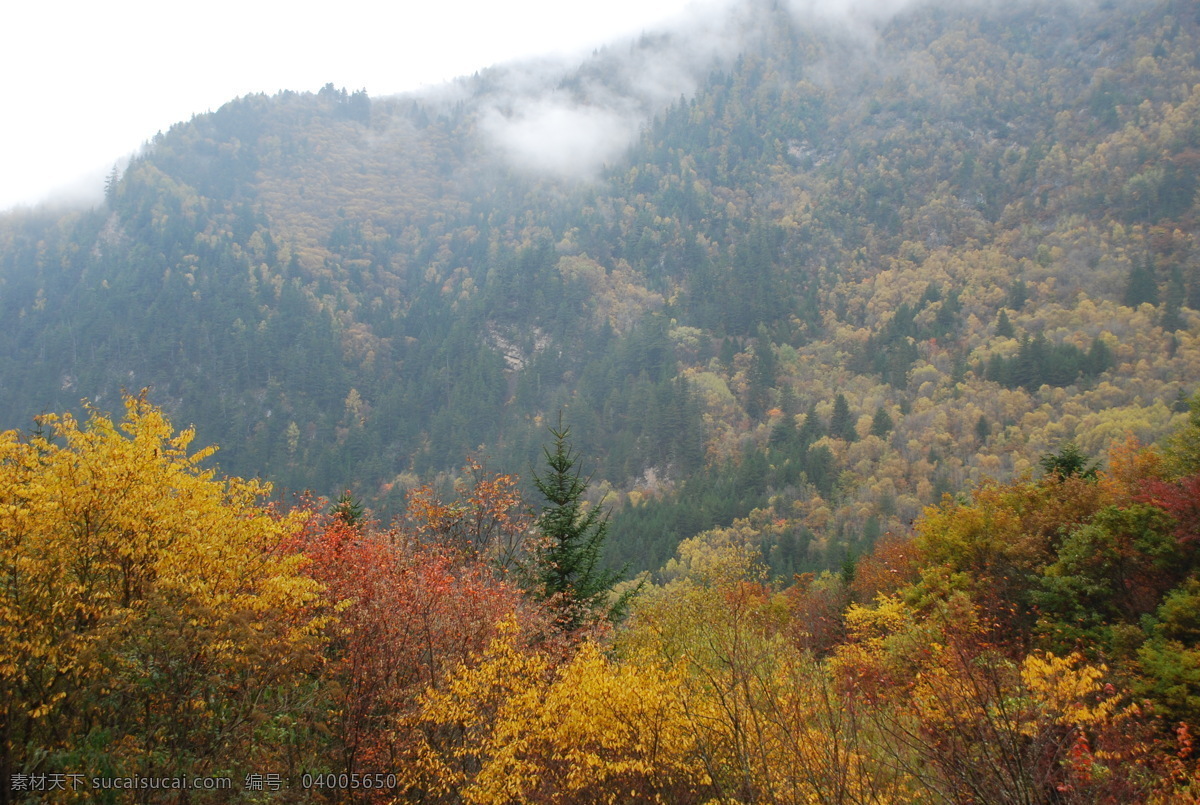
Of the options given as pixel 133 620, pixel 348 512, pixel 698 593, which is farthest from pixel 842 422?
pixel 133 620

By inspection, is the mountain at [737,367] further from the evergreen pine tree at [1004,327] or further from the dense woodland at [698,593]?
the dense woodland at [698,593]

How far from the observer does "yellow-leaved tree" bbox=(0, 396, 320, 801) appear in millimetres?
Result: 12391

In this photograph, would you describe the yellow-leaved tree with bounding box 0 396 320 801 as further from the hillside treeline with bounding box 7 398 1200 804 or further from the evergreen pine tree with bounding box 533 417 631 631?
the evergreen pine tree with bounding box 533 417 631 631

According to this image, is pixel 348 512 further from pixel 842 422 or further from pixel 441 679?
pixel 842 422

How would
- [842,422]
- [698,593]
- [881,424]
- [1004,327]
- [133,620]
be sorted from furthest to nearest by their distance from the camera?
[1004,327] → [842,422] → [881,424] → [698,593] → [133,620]

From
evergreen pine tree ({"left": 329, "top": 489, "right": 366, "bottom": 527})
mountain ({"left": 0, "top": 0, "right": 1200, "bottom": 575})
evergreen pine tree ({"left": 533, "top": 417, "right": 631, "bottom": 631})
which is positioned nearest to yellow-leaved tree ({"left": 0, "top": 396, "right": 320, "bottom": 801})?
evergreen pine tree ({"left": 533, "top": 417, "right": 631, "bottom": 631})

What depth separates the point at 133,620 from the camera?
1279 centimetres

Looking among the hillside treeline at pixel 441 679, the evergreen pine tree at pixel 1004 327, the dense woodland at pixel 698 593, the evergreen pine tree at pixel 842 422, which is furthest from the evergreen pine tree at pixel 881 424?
the hillside treeline at pixel 441 679

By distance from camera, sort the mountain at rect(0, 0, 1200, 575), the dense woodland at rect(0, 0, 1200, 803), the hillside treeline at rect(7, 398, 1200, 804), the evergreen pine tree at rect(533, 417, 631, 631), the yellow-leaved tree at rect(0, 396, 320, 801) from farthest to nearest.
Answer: the mountain at rect(0, 0, 1200, 575)
the evergreen pine tree at rect(533, 417, 631, 631)
the dense woodland at rect(0, 0, 1200, 803)
the yellow-leaved tree at rect(0, 396, 320, 801)
the hillside treeline at rect(7, 398, 1200, 804)

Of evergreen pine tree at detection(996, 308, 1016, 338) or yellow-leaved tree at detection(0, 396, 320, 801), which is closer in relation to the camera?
yellow-leaved tree at detection(0, 396, 320, 801)

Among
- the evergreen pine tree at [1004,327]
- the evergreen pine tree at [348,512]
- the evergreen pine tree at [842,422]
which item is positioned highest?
the evergreen pine tree at [348,512]

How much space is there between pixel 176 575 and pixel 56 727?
3249 millimetres

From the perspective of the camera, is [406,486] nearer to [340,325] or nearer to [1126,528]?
[340,325]

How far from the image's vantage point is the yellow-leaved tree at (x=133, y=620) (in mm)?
12391
